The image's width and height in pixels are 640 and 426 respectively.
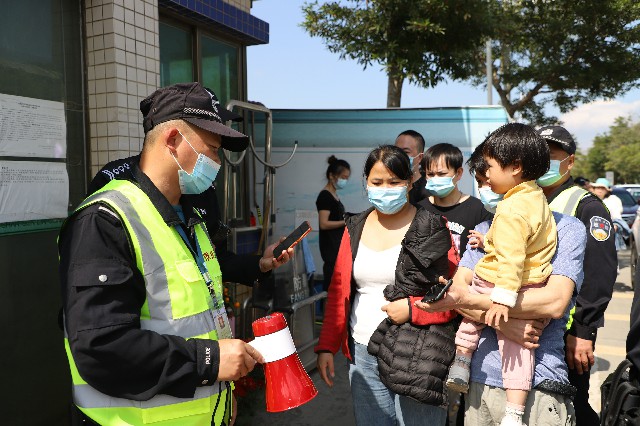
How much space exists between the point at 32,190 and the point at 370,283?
2148 mm

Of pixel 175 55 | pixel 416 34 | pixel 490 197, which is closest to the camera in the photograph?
pixel 490 197

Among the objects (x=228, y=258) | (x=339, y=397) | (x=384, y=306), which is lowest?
(x=339, y=397)

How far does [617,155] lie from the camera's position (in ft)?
205

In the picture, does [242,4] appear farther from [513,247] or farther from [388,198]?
[513,247]

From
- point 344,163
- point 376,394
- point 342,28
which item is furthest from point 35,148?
point 342,28

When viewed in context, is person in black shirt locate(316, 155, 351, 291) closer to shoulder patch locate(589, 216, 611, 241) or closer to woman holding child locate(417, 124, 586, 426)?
shoulder patch locate(589, 216, 611, 241)

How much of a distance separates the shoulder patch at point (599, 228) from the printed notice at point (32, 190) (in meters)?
3.13

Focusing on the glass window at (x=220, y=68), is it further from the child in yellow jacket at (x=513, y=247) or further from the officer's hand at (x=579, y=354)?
the officer's hand at (x=579, y=354)

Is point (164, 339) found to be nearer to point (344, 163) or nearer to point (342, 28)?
point (344, 163)

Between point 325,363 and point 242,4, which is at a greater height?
point 242,4

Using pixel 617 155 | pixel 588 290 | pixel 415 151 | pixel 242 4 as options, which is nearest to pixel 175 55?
pixel 242 4

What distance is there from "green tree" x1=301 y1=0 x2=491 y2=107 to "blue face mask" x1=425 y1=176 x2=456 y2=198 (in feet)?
17.7

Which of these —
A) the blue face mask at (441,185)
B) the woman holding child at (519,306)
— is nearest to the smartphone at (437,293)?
the woman holding child at (519,306)

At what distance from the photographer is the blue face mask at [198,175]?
1858 millimetres
